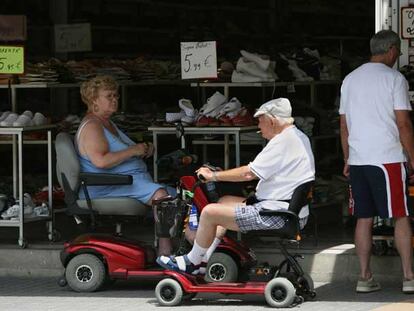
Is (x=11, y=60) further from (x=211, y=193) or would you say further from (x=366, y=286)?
(x=366, y=286)

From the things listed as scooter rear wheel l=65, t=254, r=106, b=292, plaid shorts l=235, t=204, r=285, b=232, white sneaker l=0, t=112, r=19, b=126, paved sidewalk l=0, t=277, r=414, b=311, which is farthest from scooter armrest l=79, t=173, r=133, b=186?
white sneaker l=0, t=112, r=19, b=126

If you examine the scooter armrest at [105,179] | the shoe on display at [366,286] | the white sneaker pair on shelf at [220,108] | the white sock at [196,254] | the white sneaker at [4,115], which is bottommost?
the shoe on display at [366,286]

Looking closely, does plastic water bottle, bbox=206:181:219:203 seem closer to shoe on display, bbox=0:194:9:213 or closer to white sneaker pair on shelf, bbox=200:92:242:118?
white sneaker pair on shelf, bbox=200:92:242:118

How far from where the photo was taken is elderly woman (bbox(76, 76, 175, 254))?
1076 centimetres

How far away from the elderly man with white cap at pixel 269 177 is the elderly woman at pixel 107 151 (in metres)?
0.92

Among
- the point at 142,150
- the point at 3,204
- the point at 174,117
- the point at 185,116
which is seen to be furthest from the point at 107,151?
the point at 3,204

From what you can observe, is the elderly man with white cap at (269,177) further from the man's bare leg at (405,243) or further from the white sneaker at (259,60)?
the white sneaker at (259,60)

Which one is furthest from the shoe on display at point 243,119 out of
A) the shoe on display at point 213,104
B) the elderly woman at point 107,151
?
the elderly woman at point 107,151

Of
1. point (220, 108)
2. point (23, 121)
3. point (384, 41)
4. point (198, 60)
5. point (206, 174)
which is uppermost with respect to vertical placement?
point (384, 41)

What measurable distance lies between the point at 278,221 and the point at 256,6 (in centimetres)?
879

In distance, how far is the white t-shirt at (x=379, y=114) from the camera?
9.96 m

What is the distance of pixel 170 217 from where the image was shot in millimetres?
10289

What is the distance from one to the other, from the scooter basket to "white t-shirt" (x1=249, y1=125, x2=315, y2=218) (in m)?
0.75

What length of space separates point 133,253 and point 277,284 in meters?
1.37
